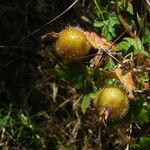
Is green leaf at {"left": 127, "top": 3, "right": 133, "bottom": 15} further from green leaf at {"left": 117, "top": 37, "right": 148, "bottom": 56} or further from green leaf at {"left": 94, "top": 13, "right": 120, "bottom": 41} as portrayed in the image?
green leaf at {"left": 117, "top": 37, "right": 148, "bottom": 56}

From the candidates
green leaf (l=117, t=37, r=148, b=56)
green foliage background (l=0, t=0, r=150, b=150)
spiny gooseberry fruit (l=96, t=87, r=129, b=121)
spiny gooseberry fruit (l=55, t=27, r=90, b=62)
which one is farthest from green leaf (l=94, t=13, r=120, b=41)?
spiny gooseberry fruit (l=96, t=87, r=129, b=121)

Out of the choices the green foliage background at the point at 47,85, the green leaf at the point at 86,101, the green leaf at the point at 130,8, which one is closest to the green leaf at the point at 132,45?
the green foliage background at the point at 47,85

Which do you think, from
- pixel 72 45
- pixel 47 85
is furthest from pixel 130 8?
pixel 47 85

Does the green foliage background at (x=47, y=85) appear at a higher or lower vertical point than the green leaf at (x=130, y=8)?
lower

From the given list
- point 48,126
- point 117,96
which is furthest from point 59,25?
point 117,96

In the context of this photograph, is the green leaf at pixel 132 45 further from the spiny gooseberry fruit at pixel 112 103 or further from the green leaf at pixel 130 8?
the spiny gooseberry fruit at pixel 112 103
